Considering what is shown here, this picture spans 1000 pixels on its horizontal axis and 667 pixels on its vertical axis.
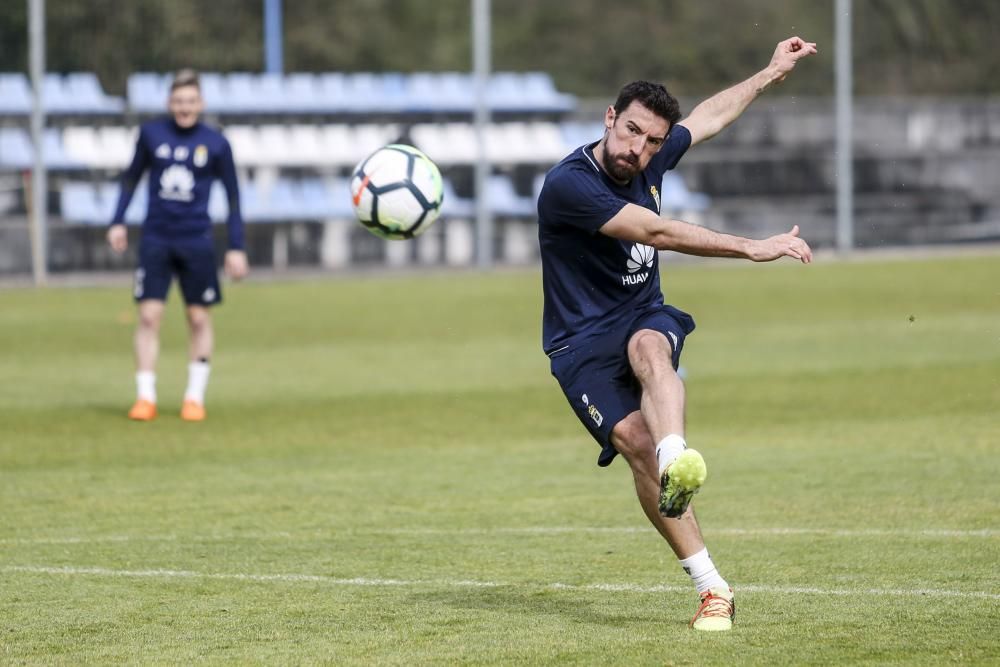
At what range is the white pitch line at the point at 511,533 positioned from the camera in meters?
7.55

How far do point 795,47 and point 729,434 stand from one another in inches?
181

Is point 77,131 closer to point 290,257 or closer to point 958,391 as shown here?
point 290,257

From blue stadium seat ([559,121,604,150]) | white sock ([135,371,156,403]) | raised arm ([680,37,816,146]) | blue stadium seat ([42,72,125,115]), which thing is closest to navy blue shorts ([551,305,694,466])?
raised arm ([680,37,816,146])

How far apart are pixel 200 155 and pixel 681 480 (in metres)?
7.42

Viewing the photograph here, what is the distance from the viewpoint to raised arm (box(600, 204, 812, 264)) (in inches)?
218

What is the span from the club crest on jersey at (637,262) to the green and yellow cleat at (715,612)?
121 centimetres

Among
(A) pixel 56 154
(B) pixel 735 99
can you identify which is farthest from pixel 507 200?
(B) pixel 735 99

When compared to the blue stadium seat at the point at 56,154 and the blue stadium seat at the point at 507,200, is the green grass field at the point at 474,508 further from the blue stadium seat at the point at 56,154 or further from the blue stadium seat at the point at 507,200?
the blue stadium seat at the point at 507,200

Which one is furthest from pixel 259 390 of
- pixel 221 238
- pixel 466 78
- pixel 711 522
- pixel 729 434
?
pixel 466 78

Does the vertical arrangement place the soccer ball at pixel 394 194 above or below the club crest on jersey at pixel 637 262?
above

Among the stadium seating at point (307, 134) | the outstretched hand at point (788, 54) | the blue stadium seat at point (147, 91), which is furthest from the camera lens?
the blue stadium seat at point (147, 91)

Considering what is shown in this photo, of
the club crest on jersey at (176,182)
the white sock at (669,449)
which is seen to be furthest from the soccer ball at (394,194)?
the club crest on jersey at (176,182)

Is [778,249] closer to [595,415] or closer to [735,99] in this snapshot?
[595,415]

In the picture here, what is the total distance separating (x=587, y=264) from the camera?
6188 millimetres
